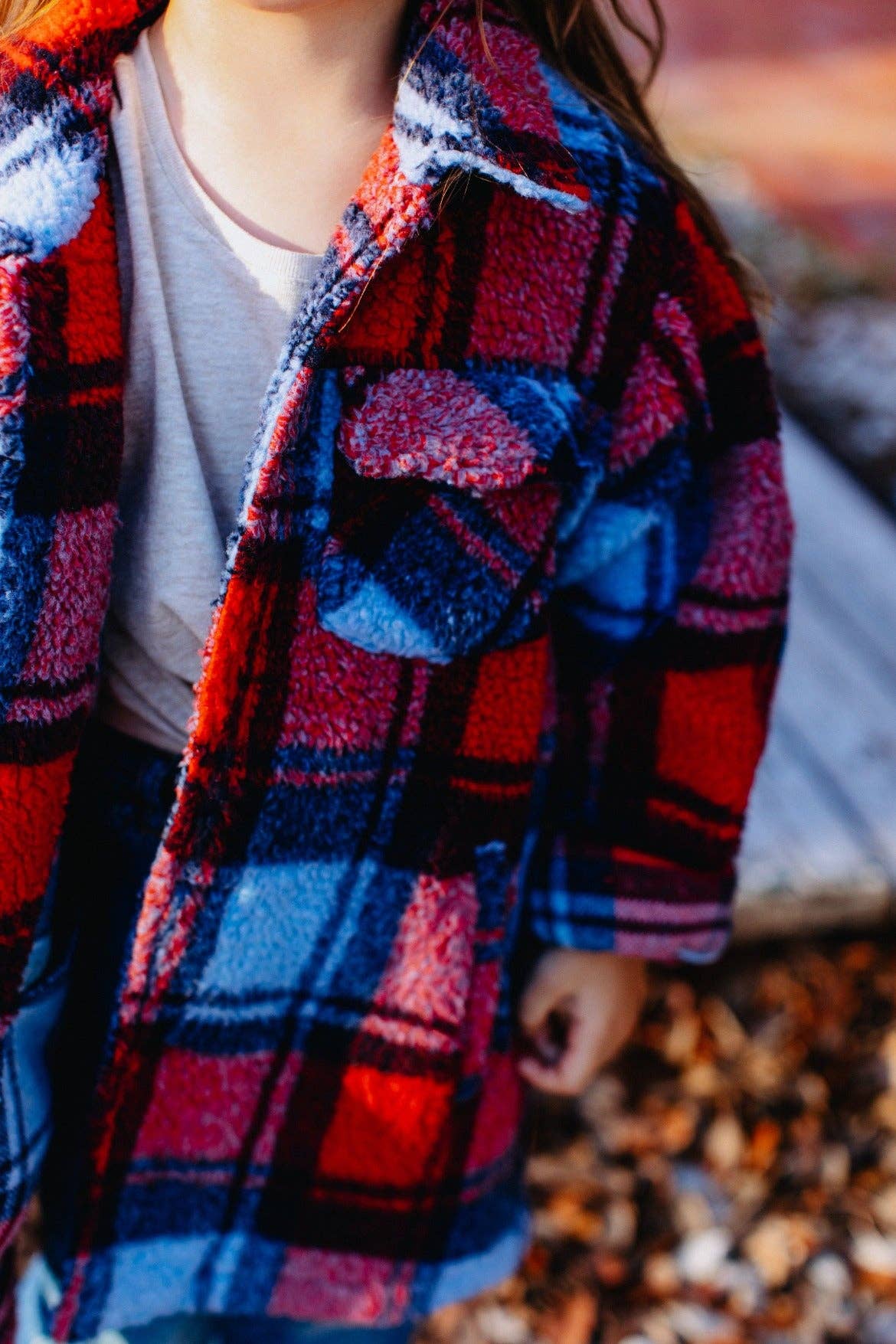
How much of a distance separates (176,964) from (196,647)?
251 mm

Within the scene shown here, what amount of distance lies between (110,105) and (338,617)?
1.27 feet

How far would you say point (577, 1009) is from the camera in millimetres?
1262

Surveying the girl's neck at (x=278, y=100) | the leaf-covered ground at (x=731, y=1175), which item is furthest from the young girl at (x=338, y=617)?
the leaf-covered ground at (x=731, y=1175)

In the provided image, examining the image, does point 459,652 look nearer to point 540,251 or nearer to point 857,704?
point 540,251

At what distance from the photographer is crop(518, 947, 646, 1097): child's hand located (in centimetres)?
124

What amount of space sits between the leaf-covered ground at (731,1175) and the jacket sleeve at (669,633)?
85cm

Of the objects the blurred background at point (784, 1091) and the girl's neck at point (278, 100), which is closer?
the girl's neck at point (278, 100)

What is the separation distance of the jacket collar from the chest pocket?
0.48 feet

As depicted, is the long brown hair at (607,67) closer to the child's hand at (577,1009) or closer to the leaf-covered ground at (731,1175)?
the child's hand at (577,1009)

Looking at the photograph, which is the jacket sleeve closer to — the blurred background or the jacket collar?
the jacket collar

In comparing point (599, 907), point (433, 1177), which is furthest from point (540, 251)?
point (433, 1177)

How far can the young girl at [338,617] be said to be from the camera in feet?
2.92

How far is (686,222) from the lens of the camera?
1.03 metres

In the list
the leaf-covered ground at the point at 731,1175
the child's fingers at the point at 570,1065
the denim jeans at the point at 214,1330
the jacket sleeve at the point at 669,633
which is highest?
the jacket sleeve at the point at 669,633
